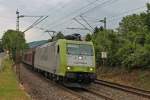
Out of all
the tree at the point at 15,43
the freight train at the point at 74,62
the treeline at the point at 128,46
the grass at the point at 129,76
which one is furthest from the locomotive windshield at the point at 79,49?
the tree at the point at 15,43

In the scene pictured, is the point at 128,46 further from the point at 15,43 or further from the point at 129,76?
the point at 15,43

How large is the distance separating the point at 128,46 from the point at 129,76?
365 centimetres

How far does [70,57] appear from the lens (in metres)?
26.5

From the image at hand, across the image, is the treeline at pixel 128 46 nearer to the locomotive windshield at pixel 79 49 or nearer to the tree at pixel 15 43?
the locomotive windshield at pixel 79 49

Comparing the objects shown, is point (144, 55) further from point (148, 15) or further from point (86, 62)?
point (86, 62)

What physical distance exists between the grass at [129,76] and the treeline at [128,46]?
1.92ft

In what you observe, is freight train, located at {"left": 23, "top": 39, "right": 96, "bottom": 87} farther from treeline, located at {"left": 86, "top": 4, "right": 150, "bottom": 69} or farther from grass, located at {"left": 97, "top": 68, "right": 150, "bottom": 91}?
treeline, located at {"left": 86, "top": 4, "right": 150, "bottom": 69}

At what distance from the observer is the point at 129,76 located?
34.2 metres

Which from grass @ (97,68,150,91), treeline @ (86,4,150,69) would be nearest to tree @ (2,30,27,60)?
treeline @ (86,4,150,69)

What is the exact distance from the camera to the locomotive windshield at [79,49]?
27.0m

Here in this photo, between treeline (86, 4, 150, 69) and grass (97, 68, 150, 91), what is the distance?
23.1 inches

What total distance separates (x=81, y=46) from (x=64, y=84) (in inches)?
106

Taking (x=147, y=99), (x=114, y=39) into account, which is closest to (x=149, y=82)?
(x=147, y=99)

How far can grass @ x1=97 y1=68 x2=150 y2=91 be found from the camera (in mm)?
30272
